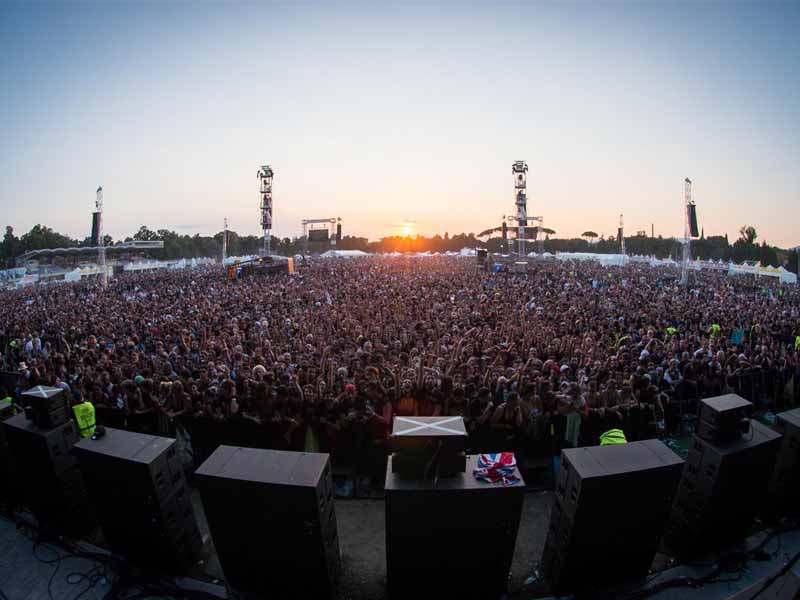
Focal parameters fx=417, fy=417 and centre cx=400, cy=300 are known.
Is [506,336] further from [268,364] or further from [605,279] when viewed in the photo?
[605,279]

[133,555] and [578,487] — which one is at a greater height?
[578,487]

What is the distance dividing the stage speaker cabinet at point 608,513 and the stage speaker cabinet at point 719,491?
Answer: 0.59 meters

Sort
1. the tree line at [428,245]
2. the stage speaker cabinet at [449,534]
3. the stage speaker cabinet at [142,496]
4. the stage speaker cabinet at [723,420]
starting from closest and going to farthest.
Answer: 1. the stage speaker cabinet at [449,534]
2. the stage speaker cabinet at [142,496]
3. the stage speaker cabinet at [723,420]
4. the tree line at [428,245]

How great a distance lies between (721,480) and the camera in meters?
4.10

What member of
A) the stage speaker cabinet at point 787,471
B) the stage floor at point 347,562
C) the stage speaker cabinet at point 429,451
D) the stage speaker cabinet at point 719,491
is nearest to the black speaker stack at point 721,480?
the stage speaker cabinet at point 719,491

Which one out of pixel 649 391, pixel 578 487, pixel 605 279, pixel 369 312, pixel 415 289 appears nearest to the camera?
pixel 578 487

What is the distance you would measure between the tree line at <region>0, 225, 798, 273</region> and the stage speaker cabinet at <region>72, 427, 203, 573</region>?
4906 cm

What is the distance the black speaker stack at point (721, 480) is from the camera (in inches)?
162

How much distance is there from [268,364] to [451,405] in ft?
17.6

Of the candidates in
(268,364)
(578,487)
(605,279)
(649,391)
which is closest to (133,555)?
(578,487)

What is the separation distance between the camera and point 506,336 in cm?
1141

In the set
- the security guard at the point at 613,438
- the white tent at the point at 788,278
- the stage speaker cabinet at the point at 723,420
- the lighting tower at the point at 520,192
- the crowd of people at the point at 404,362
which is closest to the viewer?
the stage speaker cabinet at the point at 723,420

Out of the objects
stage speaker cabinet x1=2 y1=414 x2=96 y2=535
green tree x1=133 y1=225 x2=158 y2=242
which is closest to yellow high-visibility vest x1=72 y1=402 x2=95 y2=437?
stage speaker cabinet x1=2 y1=414 x2=96 y2=535

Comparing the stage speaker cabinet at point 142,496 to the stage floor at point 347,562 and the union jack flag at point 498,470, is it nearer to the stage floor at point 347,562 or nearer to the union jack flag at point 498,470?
the stage floor at point 347,562
